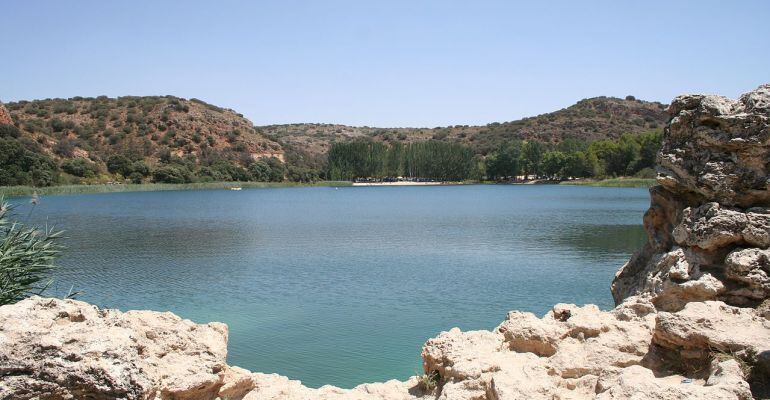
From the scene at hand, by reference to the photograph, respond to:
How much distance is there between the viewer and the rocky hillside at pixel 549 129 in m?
149

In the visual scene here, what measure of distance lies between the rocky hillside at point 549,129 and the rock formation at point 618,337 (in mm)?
122867

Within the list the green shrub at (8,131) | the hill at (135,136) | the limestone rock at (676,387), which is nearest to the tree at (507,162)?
the hill at (135,136)

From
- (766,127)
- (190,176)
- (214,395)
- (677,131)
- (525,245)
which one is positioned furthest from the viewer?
(190,176)

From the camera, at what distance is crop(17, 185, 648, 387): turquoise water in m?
11.7

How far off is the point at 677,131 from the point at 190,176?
3532 inches

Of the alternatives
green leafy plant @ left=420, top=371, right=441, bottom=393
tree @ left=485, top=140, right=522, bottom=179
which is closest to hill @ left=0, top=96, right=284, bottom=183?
tree @ left=485, top=140, right=522, bottom=179

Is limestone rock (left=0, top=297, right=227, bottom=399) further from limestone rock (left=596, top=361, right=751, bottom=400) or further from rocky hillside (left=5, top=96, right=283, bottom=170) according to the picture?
rocky hillside (left=5, top=96, right=283, bottom=170)

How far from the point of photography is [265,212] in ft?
156

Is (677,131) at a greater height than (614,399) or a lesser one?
greater

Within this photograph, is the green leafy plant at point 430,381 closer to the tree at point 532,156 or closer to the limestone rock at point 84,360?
the limestone rock at point 84,360

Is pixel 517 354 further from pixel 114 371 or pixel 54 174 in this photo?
pixel 54 174

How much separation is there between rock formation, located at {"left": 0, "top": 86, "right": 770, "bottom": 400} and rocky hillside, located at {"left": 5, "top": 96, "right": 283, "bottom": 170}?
81868 millimetres

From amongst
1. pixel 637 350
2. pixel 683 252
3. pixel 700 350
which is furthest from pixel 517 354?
pixel 683 252

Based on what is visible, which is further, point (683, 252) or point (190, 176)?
point (190, 176)
